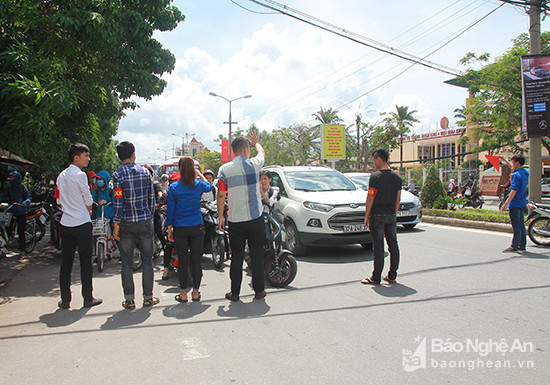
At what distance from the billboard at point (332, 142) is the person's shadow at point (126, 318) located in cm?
2541

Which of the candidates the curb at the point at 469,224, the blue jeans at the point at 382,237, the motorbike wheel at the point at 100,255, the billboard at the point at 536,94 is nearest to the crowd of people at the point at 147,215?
the blue jeans at the point at 382,237

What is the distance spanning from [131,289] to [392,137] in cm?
3359

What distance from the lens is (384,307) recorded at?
190 inches

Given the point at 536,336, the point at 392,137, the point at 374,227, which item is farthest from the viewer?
the point at 392,137

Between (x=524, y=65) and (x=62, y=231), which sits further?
(x=524, y=65)

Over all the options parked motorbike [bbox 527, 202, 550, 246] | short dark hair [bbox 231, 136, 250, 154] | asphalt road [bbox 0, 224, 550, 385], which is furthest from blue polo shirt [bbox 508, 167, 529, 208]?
short dark hair [bbox 231, 136, 250, 154]

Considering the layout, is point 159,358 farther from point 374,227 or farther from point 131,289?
point 374,227

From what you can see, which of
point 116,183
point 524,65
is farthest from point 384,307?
point 524,65

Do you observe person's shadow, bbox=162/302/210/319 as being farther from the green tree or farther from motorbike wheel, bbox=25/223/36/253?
the green tree

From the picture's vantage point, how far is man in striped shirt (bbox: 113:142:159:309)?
506 centimetres

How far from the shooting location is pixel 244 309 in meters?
4.94

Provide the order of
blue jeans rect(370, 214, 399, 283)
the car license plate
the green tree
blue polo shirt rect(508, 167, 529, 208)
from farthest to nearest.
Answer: the green tree
blue polo shirt rect(508, 167, 529, 208)
the car license plate
blue jeans rect(370, 214, 399, 283)

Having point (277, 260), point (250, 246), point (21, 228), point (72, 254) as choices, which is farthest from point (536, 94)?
point (21, 228)

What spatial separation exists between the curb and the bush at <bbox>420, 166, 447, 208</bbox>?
4.94ft
